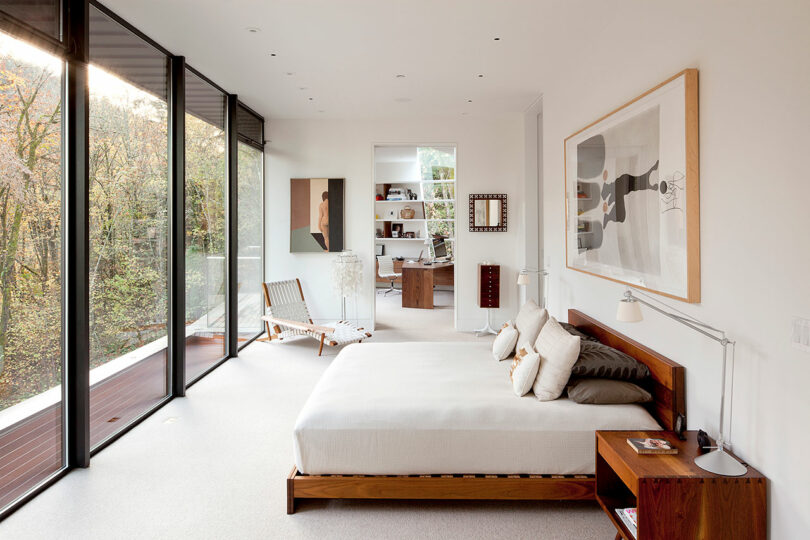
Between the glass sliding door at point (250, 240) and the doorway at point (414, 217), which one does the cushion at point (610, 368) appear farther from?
the doorway at point (414, 217)

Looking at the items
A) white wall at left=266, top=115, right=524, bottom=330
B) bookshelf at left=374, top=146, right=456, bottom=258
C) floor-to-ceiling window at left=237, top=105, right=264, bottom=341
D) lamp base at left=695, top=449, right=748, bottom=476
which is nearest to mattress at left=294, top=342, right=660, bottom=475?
lamp base at left=695, top=449, right=748, bottom=476

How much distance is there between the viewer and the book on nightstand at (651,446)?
84.0 inches

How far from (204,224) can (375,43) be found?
7.53 ft

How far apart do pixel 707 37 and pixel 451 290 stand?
8.71 m

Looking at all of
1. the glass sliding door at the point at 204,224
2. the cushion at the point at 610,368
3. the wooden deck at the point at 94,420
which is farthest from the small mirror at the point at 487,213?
the cushion at the point at 610,368

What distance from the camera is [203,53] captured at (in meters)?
4.18

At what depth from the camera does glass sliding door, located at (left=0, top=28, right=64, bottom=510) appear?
8.02ft

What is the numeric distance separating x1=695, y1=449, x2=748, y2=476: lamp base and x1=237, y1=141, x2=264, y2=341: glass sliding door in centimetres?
483

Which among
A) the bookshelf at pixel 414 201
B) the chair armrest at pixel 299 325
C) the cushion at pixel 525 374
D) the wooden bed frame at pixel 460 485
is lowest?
the wooden bed frame at pixel 460 485

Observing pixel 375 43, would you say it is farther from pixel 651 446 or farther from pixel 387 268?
pixel 387 268

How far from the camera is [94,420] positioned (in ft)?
10.6

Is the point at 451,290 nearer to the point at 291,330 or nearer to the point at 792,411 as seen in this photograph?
the point at 291,330

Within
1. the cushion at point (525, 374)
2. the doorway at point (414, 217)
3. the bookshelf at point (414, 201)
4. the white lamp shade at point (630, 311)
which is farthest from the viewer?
the bookshelf at point (414, 201)

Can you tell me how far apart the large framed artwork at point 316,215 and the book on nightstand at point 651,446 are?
5136 mm
